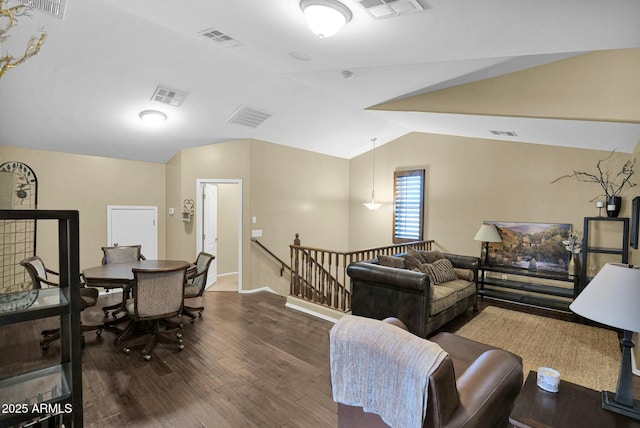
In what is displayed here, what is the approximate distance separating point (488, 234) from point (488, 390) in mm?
4268

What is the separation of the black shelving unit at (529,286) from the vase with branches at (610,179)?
115 centimetres

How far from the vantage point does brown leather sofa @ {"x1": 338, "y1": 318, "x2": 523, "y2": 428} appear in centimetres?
135

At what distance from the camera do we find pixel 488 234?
17.7ft

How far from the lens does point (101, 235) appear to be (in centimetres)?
554

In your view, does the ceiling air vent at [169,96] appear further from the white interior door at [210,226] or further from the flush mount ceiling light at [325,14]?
the flush mount ceiling light at [325,14]

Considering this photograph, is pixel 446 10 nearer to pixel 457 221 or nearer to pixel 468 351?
pixel 468 351

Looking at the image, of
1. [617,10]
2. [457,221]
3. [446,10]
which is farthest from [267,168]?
[617,10]

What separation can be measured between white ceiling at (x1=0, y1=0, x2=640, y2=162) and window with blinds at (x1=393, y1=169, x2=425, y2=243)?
4.37ft

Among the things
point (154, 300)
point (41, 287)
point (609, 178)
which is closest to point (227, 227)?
point (41, 287)

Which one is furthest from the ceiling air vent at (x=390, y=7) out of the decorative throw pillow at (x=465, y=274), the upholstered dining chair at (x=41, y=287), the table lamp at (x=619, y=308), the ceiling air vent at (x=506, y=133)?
the decorative throw pillow at (x=465, y=274)

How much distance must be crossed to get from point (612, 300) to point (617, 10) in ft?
5.36

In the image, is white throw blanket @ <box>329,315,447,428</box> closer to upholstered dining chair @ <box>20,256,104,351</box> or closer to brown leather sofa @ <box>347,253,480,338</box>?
brown leather sofa @ <box>347,253,480,338</box>

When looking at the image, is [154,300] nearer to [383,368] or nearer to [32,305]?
[32,305]

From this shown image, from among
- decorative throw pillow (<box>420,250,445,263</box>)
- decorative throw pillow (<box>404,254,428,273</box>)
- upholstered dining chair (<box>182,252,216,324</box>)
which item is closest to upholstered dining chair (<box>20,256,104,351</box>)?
upholstered dining chair (<box>182,252,216,324</box>)
